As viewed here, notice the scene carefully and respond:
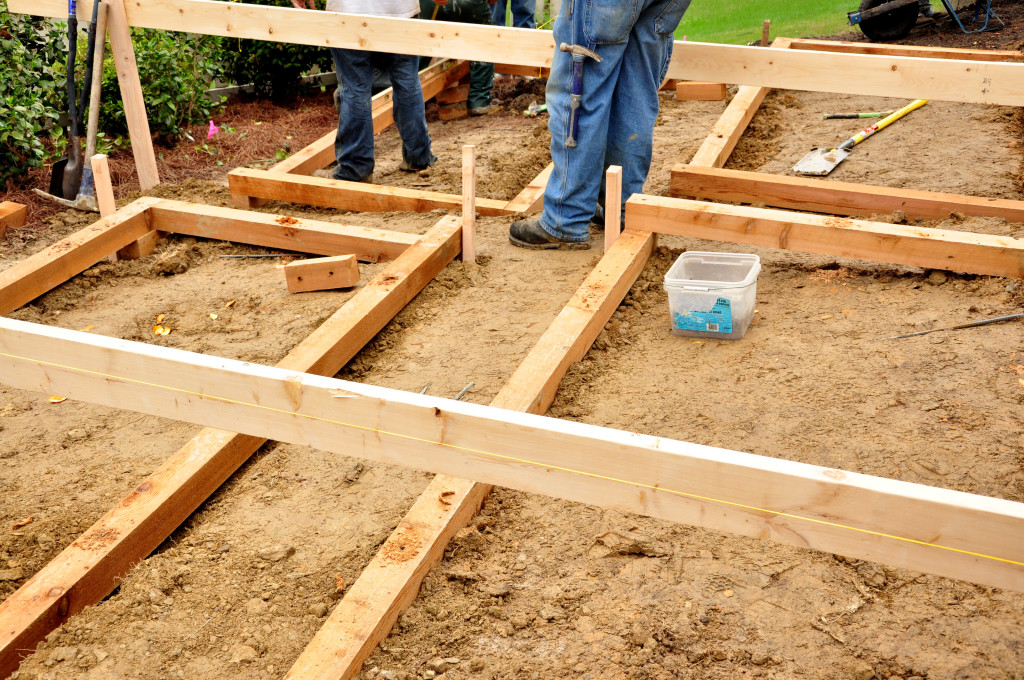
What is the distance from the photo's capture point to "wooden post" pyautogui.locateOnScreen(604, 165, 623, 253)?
11.8ft

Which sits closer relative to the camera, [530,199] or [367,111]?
[530,199]

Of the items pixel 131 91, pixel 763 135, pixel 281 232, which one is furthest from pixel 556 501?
pixel 763 135

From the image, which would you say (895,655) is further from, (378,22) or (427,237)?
(378,22)

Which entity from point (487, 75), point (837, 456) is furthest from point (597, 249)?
point (487, 75)

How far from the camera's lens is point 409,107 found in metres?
5.24

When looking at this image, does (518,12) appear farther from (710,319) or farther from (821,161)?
(710,319)

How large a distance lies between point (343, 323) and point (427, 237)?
864 millimetres

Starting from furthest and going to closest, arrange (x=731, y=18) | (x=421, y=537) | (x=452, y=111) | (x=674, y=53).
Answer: (x=731, y=18) < (x=452, y=111) < (x=674, y=53) < (x=421, y=537)

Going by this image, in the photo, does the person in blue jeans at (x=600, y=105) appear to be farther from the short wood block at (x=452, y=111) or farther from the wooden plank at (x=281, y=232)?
the short wood block at (x=452, y=111)

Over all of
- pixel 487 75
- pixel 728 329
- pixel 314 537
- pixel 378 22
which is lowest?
pixel 314 537

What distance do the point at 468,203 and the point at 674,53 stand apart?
3.93 feet

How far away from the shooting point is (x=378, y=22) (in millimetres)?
4121

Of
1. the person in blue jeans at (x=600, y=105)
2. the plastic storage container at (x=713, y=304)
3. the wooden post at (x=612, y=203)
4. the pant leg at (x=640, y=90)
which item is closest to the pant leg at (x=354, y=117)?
the person in blue jeans at (x=600, y=105)

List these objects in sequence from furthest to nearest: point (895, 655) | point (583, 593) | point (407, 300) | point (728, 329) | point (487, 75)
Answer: point (487, 75)
point (407, 300)
point (728, 329)
point (583, 593)
point (895, 655)
